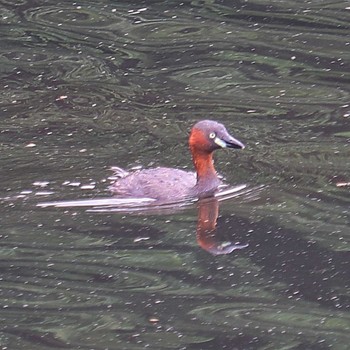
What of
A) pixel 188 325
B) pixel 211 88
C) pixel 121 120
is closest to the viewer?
pixel 188 325

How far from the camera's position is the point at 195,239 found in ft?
26.1

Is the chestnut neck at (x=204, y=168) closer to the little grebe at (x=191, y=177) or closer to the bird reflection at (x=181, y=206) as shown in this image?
the little grebe at (x=191, y=177)

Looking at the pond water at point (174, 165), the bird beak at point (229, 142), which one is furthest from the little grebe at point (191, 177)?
the pond water at point (174, 165)

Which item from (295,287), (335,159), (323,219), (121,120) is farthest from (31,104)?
(295,287)

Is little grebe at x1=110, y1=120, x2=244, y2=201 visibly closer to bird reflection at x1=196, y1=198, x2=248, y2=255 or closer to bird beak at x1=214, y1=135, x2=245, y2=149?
bird beak at x1=214, y1=135, x2=245, y2=149

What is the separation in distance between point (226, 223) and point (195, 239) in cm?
33

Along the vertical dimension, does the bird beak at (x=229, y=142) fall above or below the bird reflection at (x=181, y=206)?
above

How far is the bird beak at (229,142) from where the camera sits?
29.9ft

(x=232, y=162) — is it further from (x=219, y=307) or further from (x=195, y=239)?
(x=219, y=307)

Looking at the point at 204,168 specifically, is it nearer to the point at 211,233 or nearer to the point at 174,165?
the point at 174,165

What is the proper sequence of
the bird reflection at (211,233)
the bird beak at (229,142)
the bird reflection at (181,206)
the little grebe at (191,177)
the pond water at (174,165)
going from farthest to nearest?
the bird beak at (229,142)
the little grebe at (191,177)
the bird reflection at (181,206)
the bird reflection at (211,233)
the pond water at (174,165)

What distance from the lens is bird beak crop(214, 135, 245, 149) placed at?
910 centimetres

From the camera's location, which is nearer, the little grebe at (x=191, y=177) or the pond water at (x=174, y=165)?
the pond water at (x=174, y=165)

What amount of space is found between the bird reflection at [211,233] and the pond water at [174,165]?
0.05 ft
